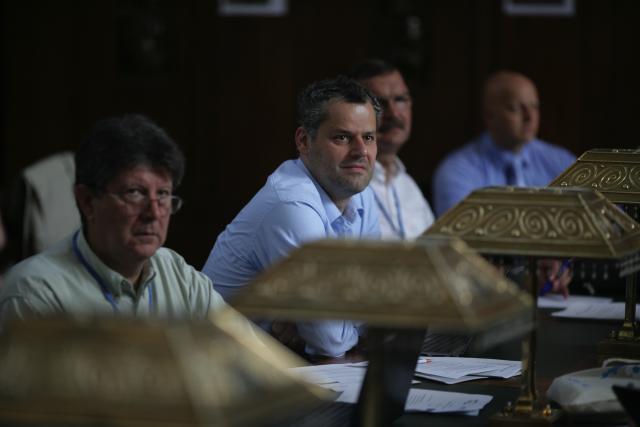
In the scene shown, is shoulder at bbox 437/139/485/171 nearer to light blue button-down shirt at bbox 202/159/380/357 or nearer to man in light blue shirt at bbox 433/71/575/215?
man in light blue shirt at bbox 433/71/575/215

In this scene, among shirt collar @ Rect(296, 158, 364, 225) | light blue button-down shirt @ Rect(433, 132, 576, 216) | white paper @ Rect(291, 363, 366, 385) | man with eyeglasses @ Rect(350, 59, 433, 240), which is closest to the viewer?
white paper @ Rect(291, 363, 366, 385)

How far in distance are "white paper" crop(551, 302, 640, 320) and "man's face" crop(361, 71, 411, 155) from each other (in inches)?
55.9

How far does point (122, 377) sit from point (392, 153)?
383cm

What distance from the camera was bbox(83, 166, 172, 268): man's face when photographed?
7.84 feet

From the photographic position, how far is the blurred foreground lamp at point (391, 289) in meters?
1.57

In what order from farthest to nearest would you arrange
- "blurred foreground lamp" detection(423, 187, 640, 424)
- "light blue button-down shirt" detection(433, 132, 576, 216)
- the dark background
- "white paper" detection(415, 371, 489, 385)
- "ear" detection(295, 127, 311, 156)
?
the dark background, "light blue button-down shirt" detection(433, 132, 576, 216), "ear" detection(295, 127, 311, 156), "white paper" detection(415, 371, 489, 385), "blurred foreground lamp" detection(423, 187, 640, 424)

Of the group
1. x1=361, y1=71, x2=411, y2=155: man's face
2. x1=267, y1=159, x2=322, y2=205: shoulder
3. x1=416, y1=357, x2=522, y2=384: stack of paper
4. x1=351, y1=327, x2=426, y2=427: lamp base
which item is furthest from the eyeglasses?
x1=361, y1=71, x2=411, y2=155: man's face

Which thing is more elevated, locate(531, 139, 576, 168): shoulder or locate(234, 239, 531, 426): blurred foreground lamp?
locate(234, 239, 531, 426): blurred foreground lamp

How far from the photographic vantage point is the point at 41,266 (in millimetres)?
2393

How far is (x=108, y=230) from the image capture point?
2408 millimetres

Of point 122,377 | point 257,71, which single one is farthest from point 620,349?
point 257,71

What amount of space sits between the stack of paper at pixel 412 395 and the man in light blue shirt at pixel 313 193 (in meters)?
0.71

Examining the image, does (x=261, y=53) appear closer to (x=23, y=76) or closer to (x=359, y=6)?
(x=359, y=6)

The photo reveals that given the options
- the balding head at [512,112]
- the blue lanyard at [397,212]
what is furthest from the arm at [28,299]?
the balding head at [512,112]
